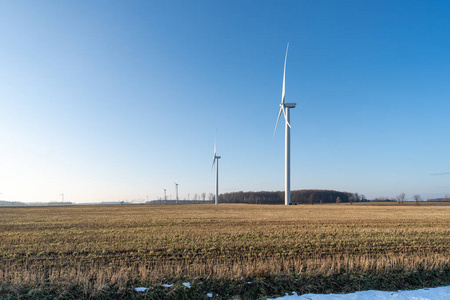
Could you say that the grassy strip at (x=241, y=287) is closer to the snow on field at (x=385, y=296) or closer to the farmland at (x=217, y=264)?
the farmland at (x=217, y=264)

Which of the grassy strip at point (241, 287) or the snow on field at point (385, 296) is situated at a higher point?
the grassy strip at point (241, 287)

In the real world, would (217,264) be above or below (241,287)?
below

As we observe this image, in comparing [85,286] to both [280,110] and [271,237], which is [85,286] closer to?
[271,237]

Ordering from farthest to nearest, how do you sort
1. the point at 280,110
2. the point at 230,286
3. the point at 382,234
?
1. the point at 280,110
2. the point at 382,234
3. the point at 230,286

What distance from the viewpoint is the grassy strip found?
9133 millimetres

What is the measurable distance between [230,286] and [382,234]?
19378 mm

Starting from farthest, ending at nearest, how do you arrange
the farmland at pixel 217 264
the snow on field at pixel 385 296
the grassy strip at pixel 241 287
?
the farmland at pixel 217 264
the snow on field at pixel 385 296
the grassy strip at pixel 241 287

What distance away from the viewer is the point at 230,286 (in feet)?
32.5

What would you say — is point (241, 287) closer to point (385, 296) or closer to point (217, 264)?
point (217, 264)

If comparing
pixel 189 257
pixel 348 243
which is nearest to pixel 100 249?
pixel 189 257

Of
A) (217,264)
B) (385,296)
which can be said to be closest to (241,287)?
(217,264)

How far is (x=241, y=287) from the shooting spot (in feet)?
32.4

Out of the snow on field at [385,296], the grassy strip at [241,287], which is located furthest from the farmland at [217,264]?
the snow on field at [385,296]

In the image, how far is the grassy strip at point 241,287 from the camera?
9.13 m
